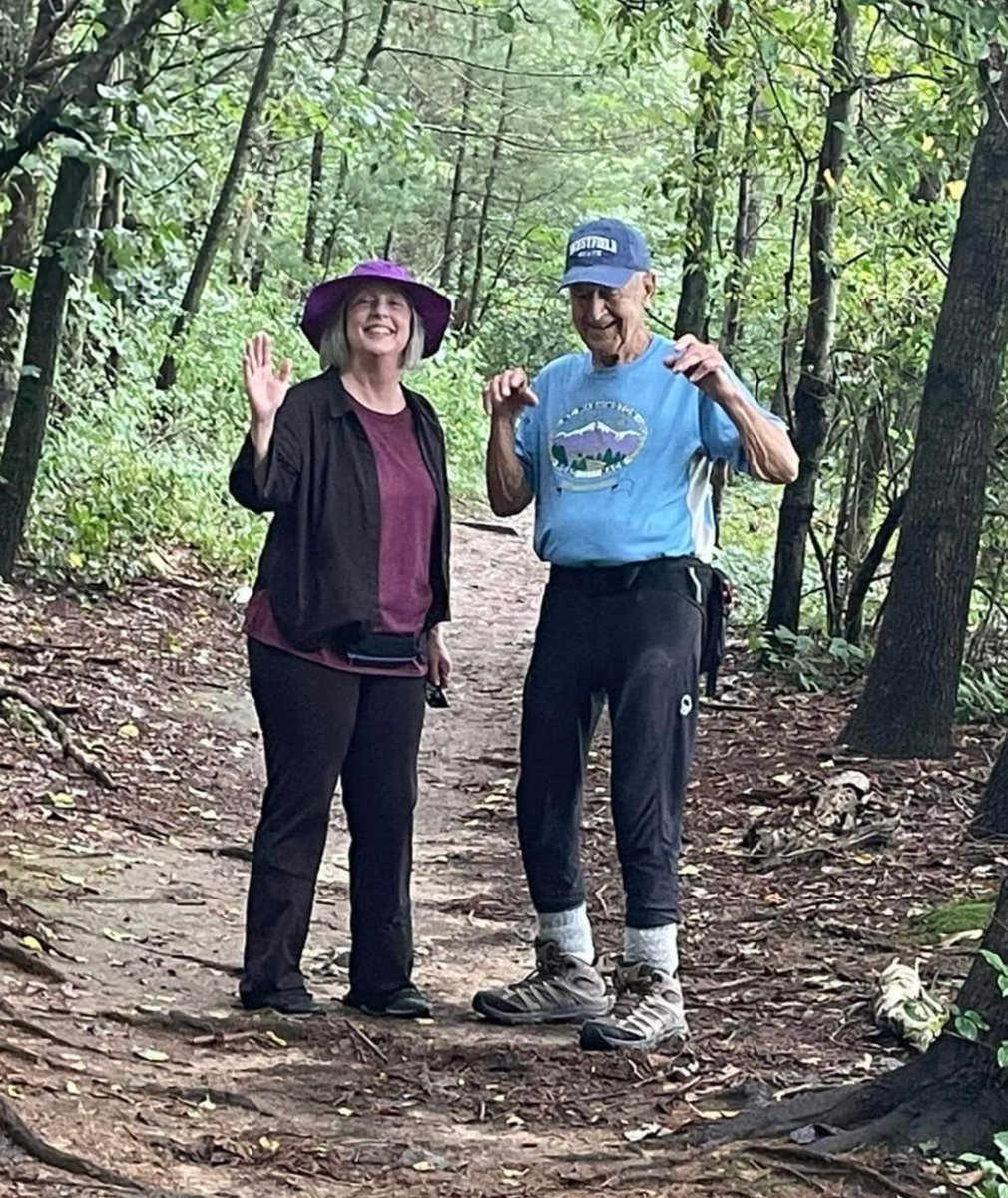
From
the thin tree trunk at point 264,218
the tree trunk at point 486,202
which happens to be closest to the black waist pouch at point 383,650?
the thin tree trunk at point 264,218

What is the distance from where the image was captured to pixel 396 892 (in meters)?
5.40

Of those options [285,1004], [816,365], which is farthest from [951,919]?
[816,365]

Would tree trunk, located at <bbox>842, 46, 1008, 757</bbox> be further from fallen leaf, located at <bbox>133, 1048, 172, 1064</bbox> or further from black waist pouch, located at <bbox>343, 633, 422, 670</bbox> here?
fallen leaf, located at <bbox>133, 1048, 172, 1064</bbox>

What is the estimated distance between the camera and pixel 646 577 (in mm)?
5043

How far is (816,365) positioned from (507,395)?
683cm

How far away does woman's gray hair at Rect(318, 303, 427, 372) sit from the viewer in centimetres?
528

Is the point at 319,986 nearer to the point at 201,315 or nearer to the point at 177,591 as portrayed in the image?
the point at 177,591

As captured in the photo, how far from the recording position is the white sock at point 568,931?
5328mm

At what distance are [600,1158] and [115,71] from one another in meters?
9.96

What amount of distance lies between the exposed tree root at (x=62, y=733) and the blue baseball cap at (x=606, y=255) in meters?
4.16

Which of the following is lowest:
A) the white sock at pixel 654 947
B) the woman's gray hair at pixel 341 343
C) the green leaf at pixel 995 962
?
the white sock at pixel 654 947

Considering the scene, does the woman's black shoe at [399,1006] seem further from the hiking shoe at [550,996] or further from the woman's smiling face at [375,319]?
the woman's smiling face at [375,319]

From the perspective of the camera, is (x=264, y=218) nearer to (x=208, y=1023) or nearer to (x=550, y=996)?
(x=550, y=996)

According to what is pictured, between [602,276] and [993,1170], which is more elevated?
[602,276]
